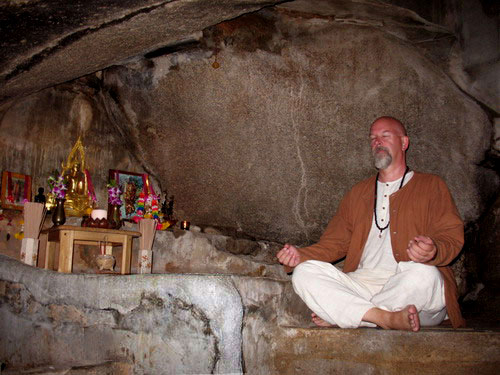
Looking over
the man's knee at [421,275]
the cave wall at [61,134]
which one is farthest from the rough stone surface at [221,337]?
the cave wall at [61,134]

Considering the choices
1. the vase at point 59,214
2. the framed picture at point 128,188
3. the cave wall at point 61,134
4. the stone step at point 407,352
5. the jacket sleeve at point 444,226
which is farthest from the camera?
the framed picture at point 128,188

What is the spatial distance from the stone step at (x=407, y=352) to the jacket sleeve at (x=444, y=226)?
400 millimetres

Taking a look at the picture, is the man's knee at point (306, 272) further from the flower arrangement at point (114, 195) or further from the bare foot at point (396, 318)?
the flower arrangement at point (114, 195)

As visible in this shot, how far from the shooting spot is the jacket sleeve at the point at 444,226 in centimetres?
257

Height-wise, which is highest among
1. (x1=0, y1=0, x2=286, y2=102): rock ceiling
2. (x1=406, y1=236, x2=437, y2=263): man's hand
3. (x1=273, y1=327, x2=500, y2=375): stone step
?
(x1=0, y1=0, x2=286, y2=102): rock ceiling

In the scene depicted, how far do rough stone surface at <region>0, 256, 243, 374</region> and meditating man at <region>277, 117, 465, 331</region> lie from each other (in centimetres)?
58

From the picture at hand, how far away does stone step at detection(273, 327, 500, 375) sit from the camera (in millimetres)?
2332

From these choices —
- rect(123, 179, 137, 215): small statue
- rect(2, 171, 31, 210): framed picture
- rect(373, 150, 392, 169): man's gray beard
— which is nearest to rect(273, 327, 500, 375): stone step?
rect(373, 150, 392, 169): man's gray beard

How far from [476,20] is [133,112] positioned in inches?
129

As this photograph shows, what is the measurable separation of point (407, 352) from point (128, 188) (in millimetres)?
3173

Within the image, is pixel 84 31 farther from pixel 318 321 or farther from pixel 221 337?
pixel 318 321

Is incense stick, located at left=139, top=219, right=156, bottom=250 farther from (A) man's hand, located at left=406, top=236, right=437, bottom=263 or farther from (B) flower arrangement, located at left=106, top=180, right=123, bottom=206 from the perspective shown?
(A) man's hand, located at left=406, top=236, right=437, bottom=263

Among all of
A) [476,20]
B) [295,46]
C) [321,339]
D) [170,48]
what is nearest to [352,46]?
[295,46]

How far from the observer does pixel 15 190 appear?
13.6 feet
